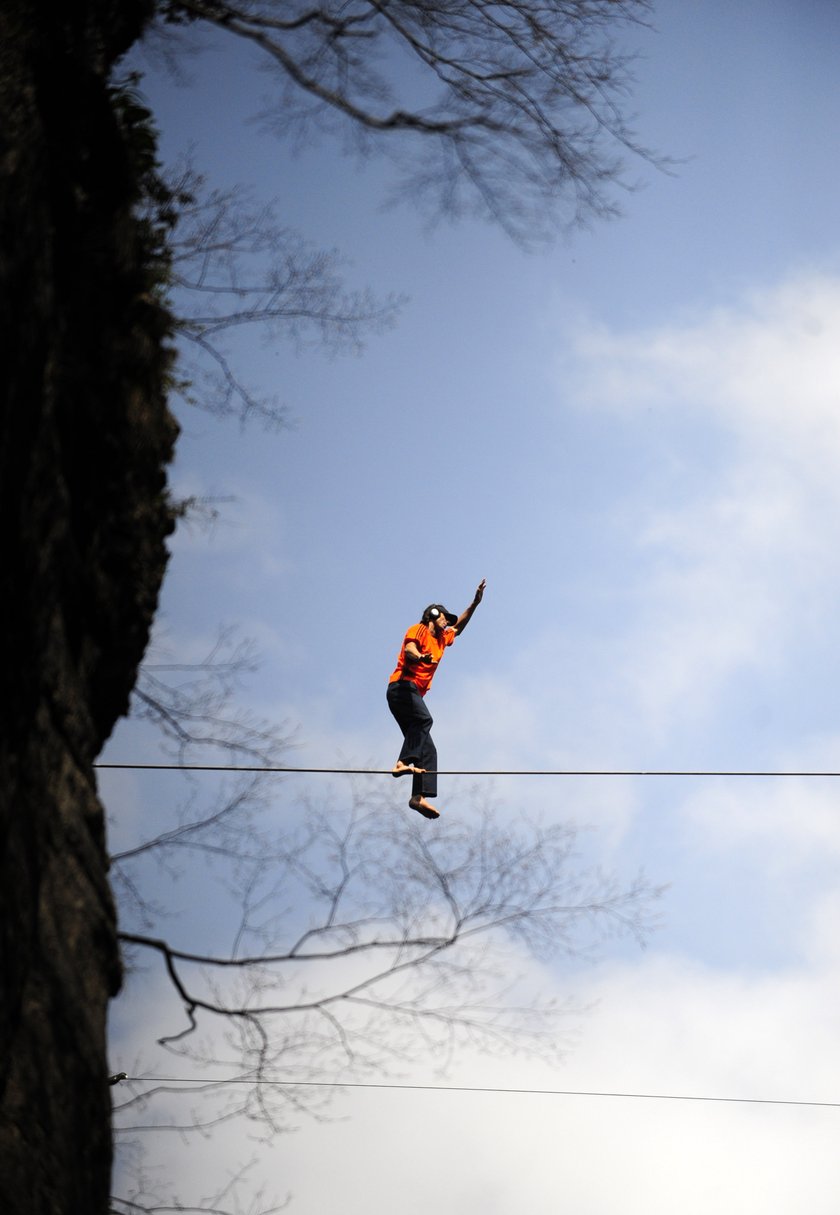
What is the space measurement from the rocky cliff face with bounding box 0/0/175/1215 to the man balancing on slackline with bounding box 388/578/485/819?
363 centimetres

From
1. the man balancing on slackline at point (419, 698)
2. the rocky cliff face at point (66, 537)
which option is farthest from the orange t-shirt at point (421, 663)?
the rocky cliff face at point (66, 537)

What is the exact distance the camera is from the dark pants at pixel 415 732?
33.0 feet

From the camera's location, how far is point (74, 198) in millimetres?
5754

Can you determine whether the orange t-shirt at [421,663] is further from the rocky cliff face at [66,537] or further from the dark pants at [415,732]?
the rocky cliff face at [66,537]

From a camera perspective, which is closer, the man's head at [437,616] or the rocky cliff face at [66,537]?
the rocky cliff face at [66,537]

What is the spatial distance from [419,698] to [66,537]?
199 inches

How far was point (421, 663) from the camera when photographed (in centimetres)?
1028

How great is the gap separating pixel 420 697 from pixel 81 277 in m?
5.08

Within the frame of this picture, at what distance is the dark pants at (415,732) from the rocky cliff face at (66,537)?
3630 mm

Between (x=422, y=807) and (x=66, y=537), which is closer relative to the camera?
(x=66, y=537)

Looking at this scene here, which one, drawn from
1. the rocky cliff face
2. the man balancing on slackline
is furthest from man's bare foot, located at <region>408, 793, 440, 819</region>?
the rocky cliff face

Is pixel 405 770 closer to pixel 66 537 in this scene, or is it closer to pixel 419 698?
pixel 419 698

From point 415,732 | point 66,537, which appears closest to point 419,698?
point 415,732

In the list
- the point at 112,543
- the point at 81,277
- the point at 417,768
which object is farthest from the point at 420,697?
the point at 81,277
